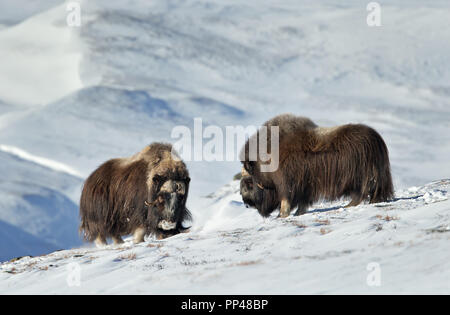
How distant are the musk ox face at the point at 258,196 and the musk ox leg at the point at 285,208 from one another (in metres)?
0.49

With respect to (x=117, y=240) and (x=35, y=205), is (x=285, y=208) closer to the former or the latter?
(x=117, y=240)

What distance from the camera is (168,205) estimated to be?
9680 mm

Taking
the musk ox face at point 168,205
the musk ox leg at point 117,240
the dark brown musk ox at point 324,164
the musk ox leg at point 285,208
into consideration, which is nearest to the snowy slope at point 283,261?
the dark brown musk ox at point 324,164

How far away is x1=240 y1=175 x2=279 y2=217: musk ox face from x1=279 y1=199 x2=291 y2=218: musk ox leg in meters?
0.49

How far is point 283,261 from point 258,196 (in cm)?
415

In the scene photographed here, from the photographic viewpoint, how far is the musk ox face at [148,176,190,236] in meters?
9.65

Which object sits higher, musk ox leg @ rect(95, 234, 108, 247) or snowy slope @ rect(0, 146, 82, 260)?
snowy slope @ rect(0, 146, 82, 260)

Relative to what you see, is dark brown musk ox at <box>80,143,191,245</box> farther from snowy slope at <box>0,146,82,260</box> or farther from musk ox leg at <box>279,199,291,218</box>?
snowy slope at <box>0,146,82,260</box>

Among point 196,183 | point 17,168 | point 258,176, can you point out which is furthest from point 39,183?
point 258,176

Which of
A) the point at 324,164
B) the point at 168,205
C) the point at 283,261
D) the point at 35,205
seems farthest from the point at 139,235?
the point at 35,205

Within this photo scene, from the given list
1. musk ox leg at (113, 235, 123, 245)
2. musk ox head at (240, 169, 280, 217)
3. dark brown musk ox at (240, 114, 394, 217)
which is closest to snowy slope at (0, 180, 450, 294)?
dark brown musk ox at (240, 114, 394, 217)

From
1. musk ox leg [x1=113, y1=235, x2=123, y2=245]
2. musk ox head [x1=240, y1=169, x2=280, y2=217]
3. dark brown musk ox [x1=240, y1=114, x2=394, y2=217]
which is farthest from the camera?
musk ox leg [x1=113, y1=235, x2=123, y2=245]
